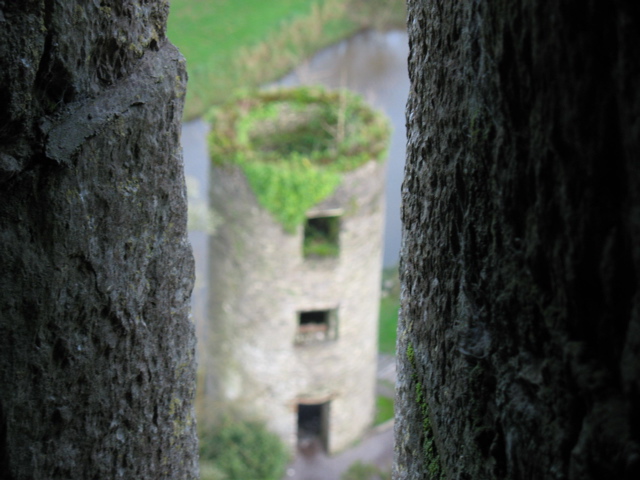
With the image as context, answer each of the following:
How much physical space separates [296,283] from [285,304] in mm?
413

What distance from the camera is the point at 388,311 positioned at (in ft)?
64.6

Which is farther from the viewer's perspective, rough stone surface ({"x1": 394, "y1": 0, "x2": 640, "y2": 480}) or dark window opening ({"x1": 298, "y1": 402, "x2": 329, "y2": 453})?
dark window opening ({"x1": 298, "y1": 402, "x2": 329, "y2": 453})

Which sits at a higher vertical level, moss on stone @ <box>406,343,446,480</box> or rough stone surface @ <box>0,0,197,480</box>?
rough stone surface @ <box>0,0,197,480</box>

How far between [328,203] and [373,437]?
5.57 meters

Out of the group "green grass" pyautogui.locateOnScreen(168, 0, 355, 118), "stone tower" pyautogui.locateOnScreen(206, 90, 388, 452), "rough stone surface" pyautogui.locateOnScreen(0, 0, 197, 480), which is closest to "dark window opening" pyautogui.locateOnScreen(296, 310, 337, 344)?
"stone tower" pyautogui.locateOnScreen(206, 90, 388, 452)

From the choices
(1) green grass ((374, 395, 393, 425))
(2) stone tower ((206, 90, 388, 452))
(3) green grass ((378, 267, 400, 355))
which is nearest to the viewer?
(2) stone tower ((206, 90, 388, 452))

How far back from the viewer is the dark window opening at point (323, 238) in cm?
1293

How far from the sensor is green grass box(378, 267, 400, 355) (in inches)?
743

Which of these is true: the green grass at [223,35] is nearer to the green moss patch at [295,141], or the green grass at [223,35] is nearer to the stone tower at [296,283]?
the green moss patch at [295,141]

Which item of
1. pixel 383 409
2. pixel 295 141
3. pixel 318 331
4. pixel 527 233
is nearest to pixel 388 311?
pixel 383 409

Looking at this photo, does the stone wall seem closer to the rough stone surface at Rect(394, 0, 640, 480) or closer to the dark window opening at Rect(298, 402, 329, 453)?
the dark window opening at Rect(298, 402, 329, 453)

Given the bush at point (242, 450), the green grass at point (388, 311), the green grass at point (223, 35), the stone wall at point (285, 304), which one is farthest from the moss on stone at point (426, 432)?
the green grass at point (223, 35)

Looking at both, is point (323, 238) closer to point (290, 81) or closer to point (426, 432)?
point (426, 432)

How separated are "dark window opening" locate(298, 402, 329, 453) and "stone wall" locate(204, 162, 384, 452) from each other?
354 millimetres
